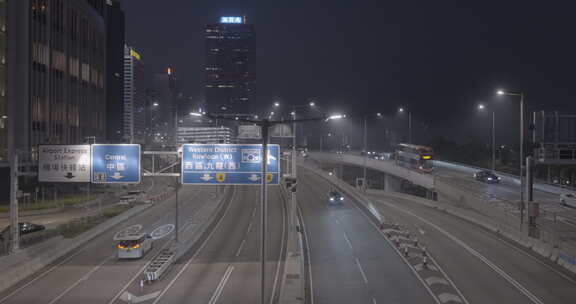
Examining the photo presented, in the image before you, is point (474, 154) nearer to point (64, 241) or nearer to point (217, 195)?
point (217, 195)

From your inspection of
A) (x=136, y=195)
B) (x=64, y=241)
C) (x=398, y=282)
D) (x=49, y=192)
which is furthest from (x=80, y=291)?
(x=49, y=192)

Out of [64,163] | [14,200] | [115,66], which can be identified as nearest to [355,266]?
[64,163]

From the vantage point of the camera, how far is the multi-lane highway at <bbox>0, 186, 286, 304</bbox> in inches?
931

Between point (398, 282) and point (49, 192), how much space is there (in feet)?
171

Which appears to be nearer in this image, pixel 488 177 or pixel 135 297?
pixel 135 297

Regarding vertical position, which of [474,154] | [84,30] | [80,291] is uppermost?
[84,30]

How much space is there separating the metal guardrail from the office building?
97.6 m

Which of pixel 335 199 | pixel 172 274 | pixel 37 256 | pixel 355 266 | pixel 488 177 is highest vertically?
pixel 488 177

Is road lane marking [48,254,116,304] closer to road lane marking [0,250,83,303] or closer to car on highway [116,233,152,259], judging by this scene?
car on highway [116,233,152,259]

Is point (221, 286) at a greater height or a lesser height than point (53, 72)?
lesser

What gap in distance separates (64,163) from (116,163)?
2.82m

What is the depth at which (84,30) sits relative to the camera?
250 ft

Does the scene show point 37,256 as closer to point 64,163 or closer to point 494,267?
point 64,163

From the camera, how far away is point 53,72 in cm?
6450
